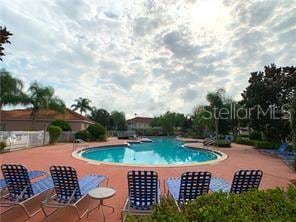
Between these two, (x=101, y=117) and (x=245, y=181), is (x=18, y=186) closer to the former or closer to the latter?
(x=245, y=181)

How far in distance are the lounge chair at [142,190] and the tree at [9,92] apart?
1070 inches

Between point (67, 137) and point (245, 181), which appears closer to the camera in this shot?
point (245, 181)

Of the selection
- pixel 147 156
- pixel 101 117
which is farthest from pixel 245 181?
pixel 101 117

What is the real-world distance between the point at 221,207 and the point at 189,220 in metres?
0.43

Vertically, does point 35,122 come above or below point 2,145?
above

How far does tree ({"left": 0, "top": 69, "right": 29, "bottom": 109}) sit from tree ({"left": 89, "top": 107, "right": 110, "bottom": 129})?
30.1 meters

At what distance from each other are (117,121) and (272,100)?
4250 cm

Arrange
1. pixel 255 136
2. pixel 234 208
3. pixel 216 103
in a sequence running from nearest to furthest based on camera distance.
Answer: pixel 234 208, pixel 255 136, pixel 216 103

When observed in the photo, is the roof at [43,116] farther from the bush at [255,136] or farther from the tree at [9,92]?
the bush at [255,136]

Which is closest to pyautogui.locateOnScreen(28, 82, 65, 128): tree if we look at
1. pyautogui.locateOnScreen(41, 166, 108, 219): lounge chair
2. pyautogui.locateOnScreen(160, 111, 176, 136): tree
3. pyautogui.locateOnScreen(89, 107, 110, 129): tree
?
pyautogui.locateOnScreen(41, 166, 108, 219): lounge chair

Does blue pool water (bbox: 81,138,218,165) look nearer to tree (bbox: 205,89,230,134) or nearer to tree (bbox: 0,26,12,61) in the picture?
tree (bbox: 205,89,230,134)

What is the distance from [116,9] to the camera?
11055 mm

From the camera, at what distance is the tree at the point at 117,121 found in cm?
5916

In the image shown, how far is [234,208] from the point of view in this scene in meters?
2.68
